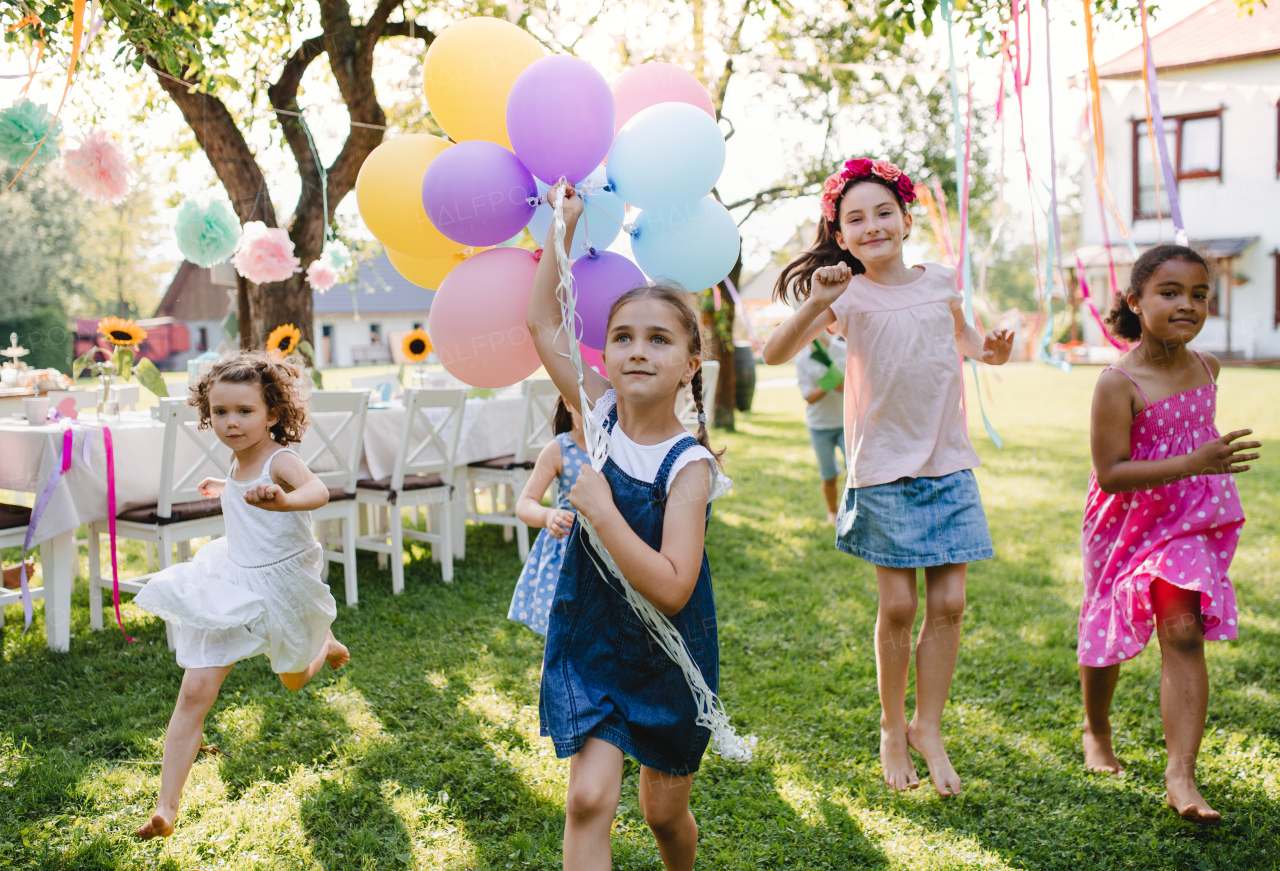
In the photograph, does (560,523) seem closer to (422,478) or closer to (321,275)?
(422,478)

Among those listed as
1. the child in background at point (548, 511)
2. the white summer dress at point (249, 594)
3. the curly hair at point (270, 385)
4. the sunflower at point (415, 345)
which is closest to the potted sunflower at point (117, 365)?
the sunflower at point (415, 345)

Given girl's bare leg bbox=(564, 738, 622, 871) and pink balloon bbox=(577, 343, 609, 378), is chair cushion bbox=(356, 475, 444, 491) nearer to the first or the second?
pink balloon bbox=(577, 343, 609, 378)

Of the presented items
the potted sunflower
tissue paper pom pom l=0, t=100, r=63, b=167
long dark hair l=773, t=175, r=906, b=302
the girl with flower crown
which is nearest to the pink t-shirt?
the girl with flower crown

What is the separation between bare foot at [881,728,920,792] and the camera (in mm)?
2436

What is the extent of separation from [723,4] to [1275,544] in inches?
246

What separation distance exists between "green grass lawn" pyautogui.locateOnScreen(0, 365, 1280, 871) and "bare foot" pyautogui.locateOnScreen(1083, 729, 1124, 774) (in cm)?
4

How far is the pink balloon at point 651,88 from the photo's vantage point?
2104mm

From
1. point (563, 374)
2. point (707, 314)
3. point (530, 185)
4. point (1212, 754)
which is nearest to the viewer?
point (563, 374)

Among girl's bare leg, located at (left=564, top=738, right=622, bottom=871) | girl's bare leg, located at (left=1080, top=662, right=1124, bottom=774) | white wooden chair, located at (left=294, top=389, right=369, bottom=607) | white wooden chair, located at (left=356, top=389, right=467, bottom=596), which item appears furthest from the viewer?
white wooden chair, located at (left=356, top=389, right=467, bottom=596)

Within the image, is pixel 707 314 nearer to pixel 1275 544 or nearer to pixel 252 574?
pixel 1275 544

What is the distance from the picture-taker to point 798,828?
7.52 ft

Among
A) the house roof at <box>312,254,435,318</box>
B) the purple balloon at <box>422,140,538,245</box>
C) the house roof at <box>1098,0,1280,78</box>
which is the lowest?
the purple balloon at <box>422,140,538,245</box>

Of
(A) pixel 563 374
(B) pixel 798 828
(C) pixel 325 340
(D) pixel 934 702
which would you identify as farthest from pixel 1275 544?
(C) pixel 325 340

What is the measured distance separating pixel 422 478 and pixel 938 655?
10.0 feet
